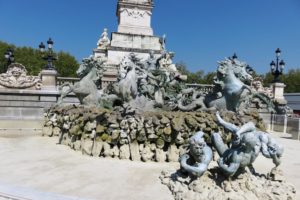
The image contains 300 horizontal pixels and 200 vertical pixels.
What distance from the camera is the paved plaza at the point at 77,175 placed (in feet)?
13.9

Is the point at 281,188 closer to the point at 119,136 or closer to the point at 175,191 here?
the point at 175,191

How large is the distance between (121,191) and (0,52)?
41.9 meters

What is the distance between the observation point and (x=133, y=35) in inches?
716

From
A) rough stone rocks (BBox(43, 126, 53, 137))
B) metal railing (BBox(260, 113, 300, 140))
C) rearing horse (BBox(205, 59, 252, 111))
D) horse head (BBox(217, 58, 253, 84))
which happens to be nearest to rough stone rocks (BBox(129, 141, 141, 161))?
rearing horse (BBox(205, 59, 252, 111))

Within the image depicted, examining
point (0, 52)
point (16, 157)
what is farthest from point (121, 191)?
point (0, 52)

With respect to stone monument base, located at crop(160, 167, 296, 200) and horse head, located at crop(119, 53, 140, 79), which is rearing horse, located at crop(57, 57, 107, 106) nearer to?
horse head, located at crop(119, 53, 140, 79)

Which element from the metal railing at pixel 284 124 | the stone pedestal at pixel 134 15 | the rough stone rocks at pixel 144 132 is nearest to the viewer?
the rough stone rocks at pixel 144 132

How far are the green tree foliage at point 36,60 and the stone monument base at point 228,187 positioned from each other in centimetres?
3860

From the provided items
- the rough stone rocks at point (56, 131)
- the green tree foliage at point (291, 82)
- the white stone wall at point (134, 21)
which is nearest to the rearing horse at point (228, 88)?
the rough stone rocks at point (56, 131)

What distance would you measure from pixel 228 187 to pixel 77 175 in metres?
2.40

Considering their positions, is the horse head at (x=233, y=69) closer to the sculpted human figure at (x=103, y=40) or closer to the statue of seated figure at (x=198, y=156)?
the statue of seated figure at (x=198, y=156)

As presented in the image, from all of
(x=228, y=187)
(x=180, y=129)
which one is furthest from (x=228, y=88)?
(x=228, y=187)

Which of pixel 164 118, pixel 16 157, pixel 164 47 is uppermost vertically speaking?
pixel 164 47

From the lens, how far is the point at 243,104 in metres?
8.27
